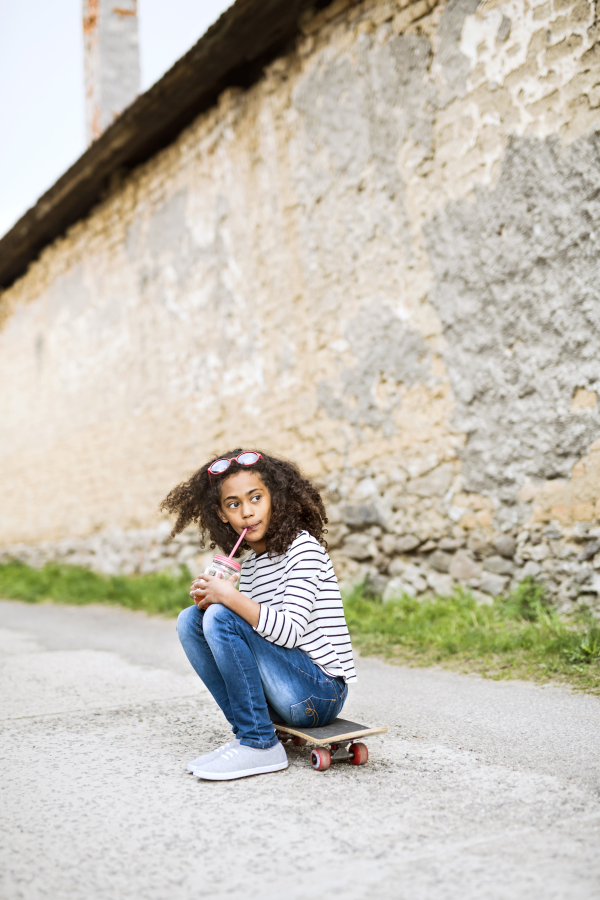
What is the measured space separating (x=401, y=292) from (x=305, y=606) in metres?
3.06

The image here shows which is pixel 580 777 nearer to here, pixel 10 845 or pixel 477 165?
pixel 10 845

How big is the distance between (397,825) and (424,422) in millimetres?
3189

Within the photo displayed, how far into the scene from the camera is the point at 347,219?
5230 millimetres

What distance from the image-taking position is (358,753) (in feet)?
7.29

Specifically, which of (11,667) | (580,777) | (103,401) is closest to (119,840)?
(580,777)

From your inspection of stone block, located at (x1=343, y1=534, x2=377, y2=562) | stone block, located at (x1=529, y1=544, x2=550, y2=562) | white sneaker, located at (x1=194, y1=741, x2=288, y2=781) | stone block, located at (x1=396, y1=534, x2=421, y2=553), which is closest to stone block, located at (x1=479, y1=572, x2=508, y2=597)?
stone block, located at (x1=529, y1=544, x2=550, y2=562)

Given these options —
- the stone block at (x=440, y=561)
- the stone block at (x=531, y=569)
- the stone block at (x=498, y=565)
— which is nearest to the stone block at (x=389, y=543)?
the stone block at (x=440, y=561)

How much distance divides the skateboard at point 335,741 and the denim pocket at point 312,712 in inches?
0.7

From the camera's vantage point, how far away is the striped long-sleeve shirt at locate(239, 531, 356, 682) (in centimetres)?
219

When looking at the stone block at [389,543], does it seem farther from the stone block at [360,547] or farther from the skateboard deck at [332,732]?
the skateboard deck at [332,732]

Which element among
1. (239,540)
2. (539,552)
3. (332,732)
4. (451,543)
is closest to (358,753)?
(332,732)

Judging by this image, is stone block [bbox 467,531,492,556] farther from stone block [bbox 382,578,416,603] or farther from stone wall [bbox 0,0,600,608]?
stone block [bbox 382,578,416,603]

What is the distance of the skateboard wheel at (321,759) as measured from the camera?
2180mm

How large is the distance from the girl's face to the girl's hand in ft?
0.73
